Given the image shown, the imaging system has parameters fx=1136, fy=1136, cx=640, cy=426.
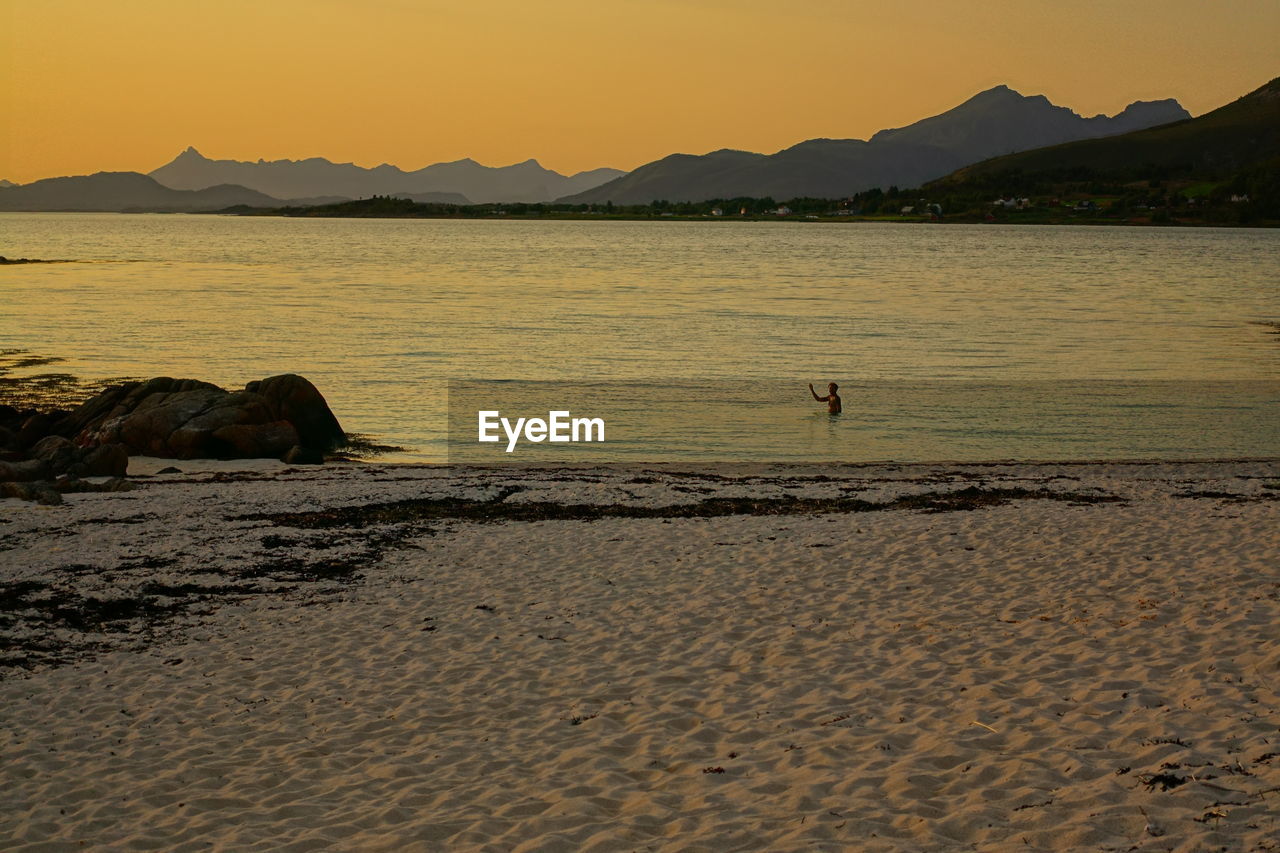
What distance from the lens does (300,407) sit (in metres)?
26.8

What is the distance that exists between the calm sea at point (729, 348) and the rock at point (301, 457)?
306 cm

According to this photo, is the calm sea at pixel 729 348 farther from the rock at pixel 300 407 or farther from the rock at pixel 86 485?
the rock at pixel 86 485

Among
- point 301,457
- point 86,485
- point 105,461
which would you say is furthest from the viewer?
point 301,457

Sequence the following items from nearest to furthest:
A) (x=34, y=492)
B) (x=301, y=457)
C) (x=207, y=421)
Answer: (x=34, y=492), (x=301, y=457), (x=207, y=421)

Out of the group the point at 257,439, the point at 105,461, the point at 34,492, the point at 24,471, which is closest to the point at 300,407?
the point at 257,439

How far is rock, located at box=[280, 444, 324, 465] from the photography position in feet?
82.2

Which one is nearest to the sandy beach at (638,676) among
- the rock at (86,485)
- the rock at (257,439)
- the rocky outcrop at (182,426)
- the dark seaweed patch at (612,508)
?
the dark seaweed patch at (612,508)

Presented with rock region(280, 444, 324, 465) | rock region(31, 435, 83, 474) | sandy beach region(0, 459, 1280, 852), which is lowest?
sandy beach region(0, 459, 1280, 852)

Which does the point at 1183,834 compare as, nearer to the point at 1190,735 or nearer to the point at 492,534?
the point at 1190,735

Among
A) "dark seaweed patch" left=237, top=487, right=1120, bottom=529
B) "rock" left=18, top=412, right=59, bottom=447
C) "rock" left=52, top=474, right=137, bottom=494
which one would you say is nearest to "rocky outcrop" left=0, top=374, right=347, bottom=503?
"rock" left=18, top=412, right=59, bottom=447

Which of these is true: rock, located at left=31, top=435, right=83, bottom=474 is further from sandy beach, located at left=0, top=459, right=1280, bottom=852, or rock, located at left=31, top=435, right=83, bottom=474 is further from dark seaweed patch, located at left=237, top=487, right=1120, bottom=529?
dark seaweed patch, located at left=237, top=487, right=1120, bottom=529

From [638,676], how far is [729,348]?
130 ft

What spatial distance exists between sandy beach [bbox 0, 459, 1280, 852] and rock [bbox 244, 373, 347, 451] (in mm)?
7375

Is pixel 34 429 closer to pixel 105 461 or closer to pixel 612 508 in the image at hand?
pixel 105 461
